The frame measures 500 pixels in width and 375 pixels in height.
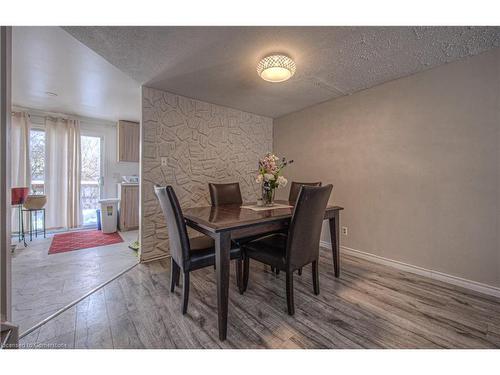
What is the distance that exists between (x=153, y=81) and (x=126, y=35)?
0.80m

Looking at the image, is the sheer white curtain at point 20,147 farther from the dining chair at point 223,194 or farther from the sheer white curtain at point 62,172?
the dining chair at point 223,194

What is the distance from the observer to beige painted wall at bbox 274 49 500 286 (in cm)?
184

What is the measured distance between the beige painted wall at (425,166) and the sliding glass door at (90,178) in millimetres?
4643

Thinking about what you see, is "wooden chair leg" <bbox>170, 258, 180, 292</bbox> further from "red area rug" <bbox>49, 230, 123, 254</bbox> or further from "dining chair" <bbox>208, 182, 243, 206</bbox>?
"red area rug" <bbox>49, 230, 123, 254</bbox>

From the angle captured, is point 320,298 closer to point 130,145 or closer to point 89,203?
point 130,145

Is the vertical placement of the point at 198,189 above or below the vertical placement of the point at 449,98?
below

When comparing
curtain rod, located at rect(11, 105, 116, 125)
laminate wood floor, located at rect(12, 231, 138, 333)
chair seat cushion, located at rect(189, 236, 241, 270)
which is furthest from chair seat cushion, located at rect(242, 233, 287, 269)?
curtain rod, located at rect(11, 105, 116, 125)

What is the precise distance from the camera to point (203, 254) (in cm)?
158

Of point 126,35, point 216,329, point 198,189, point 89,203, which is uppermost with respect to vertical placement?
point 126,35

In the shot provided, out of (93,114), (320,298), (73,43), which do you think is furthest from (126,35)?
(93,114)

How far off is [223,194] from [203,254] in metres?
1.09

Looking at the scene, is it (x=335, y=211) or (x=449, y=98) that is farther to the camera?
(x=335, y=211)

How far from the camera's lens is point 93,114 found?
4.12 m
